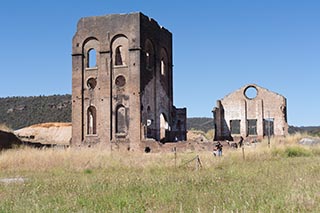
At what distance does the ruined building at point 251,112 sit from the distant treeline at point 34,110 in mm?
26632

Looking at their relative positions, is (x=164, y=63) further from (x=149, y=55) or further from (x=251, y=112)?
(x=251, y=112)

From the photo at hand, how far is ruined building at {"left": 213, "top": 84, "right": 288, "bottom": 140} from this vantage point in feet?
122

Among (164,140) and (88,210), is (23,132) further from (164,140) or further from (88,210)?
(88,210)

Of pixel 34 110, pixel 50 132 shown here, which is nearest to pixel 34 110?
pixel 34 110

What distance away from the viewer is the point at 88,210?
7066 millimetres

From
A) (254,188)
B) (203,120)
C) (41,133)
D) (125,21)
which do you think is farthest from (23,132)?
(203,120)

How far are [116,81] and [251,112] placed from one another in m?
11.2

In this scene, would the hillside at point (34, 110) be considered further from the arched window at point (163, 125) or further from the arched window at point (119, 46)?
the arched window at point (119, 46)

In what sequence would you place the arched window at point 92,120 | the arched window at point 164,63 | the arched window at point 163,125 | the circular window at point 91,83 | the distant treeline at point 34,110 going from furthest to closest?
the distant treeline at point 34,110
the arched window at point 164,63
the arched window at point 163,125
the arched window at point 92,120
the circular window at point 91,83

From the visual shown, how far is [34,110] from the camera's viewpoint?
235ft

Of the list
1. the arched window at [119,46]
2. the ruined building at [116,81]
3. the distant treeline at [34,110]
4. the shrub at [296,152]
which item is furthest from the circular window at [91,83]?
the distant treeline at [34,110]

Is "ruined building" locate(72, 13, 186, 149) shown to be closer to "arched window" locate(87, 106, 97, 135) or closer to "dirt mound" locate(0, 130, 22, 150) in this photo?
"arched window" locate(87, 106, 97, 135)

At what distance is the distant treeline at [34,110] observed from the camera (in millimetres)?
68062

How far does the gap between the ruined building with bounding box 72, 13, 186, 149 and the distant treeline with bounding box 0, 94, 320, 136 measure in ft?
103
